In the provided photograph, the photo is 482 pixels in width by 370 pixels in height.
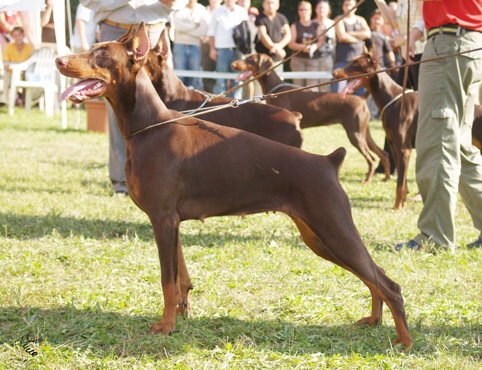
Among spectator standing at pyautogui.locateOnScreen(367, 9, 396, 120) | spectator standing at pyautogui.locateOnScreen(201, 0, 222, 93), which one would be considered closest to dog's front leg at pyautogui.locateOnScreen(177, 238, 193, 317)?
spectator standing at pyautogui.locateOnScreen(201, 0, 222, 93)

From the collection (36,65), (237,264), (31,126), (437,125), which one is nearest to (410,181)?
(437,125)

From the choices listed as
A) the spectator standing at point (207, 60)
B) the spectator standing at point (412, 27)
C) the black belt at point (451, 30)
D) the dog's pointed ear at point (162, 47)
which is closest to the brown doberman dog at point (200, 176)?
the black belt at point (451, 30)

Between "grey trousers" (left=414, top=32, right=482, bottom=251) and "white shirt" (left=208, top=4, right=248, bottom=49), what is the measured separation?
9003 millimetres

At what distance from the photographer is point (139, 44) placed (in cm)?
361

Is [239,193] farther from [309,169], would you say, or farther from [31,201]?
[31,201]

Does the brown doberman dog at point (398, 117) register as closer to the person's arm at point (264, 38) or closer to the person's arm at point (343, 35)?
the person's arm at point (264, 38)

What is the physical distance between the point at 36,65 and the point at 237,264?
42.4 feet

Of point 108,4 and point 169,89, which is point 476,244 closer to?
point 169,89

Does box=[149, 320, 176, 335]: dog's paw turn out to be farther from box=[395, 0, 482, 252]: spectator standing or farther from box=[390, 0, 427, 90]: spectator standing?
box=[390, 0, 427, 90]: spectator standing

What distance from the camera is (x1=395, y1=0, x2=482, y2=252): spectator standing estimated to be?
5090 millimetres

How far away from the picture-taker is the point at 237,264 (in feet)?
16.1

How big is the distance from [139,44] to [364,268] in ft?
5.31

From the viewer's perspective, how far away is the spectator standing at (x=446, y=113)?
5090mm

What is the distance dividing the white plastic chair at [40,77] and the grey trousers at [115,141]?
8996mm
